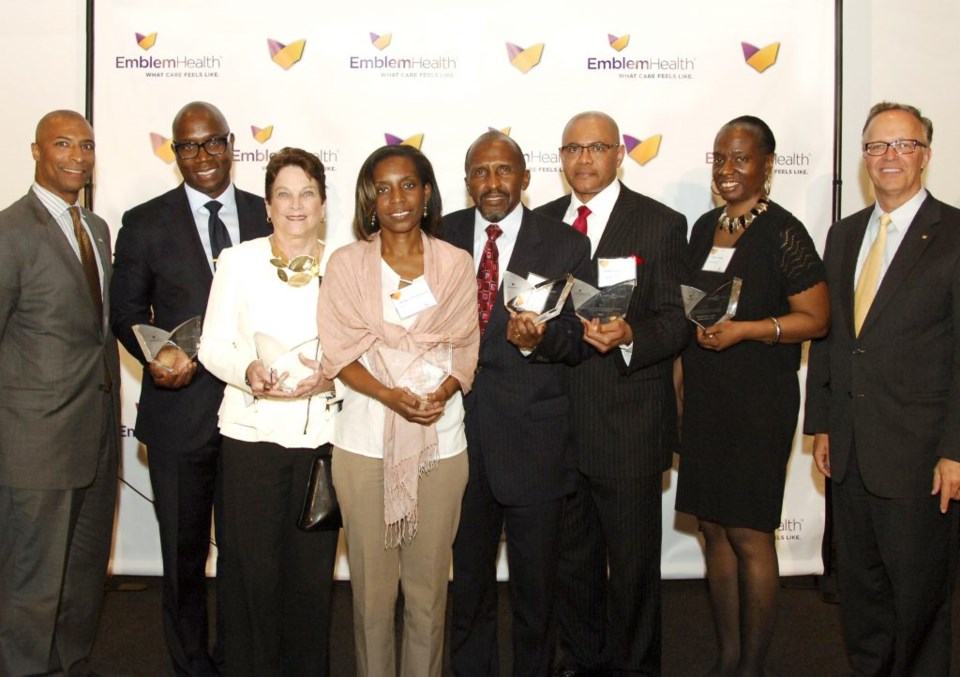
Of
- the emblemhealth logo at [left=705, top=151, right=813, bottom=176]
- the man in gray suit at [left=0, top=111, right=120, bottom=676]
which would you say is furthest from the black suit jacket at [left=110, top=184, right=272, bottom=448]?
the emblemhealth logo at [left=705, top=151, right=813, bottom=176]

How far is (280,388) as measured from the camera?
2.71 meters

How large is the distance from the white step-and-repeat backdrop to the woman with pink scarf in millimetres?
1950

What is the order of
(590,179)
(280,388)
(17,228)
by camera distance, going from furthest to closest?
(590,179) < (17,228) < (280,388)

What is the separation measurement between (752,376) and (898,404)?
508 millimetres

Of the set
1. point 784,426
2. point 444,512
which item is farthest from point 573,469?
point 784,426

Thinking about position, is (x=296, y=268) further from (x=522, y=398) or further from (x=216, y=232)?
(x=522, y=398)

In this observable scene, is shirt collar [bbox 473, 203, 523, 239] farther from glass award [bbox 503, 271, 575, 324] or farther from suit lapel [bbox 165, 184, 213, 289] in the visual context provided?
suit lapel [bbox 165, 184, 213, 289]

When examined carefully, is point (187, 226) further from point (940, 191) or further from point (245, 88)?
point (940, 191)

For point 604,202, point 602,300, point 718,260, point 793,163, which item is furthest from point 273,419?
point 793,163

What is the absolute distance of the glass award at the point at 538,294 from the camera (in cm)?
270

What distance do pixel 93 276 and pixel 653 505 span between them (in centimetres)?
234

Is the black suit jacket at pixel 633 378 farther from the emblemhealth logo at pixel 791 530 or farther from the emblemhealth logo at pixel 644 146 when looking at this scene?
the emblemhealth logo at pixel 791 530

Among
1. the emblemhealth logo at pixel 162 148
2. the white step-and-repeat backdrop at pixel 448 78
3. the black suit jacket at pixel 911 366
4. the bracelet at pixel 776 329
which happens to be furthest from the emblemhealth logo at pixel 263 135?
the black suit jacket at pixel 911 366

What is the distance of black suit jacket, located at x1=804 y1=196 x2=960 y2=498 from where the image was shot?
2916 mm
